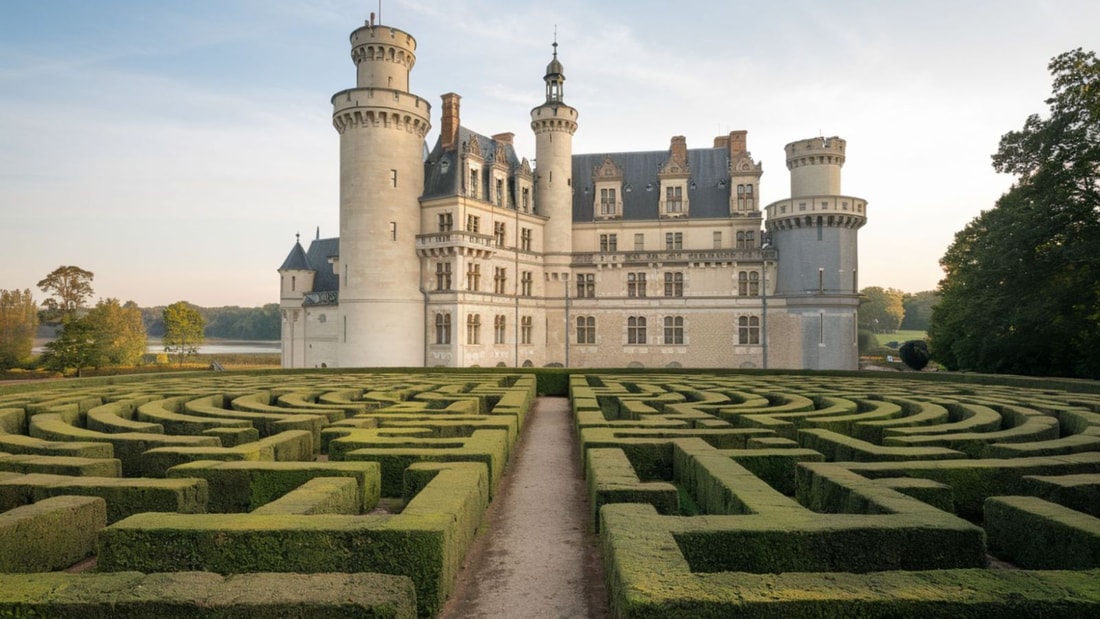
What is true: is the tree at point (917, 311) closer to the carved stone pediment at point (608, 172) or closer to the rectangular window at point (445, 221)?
the carved stone pediment at point (608, 172)

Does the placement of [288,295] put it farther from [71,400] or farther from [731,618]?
[731,618]

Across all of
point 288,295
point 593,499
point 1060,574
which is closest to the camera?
point 1060,574

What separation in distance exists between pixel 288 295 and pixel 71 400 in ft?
120

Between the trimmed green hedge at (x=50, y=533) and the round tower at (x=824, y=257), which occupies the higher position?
the round tower at (x=824, y=257)

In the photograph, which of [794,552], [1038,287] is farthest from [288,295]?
[794,552]

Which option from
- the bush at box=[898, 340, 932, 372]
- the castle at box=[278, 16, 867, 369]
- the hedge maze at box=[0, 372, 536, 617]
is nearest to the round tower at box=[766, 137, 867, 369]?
the castle at box=[278, 16, 867, 369]

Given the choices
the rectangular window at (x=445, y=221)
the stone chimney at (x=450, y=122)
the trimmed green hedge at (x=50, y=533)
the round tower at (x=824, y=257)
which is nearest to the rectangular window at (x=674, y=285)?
the round tower at (x=824, y=257)

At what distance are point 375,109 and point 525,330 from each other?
62.9ft

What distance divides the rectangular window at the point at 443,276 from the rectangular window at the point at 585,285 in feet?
40.1

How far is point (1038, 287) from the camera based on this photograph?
110ft

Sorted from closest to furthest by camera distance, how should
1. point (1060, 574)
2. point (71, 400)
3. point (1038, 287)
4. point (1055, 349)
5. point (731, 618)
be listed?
1. point (731, 618)
2. point (1060, 574)
3. point (71, 400)
4. point (1038, 287)
5. point (1055, 349)

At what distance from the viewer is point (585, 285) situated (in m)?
55.6

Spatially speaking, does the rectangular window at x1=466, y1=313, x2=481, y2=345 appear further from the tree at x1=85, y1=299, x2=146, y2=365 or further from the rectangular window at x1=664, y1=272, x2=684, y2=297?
the tree at x1=85, y1=299, x2=146, y2=365

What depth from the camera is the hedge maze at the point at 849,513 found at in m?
6.21
